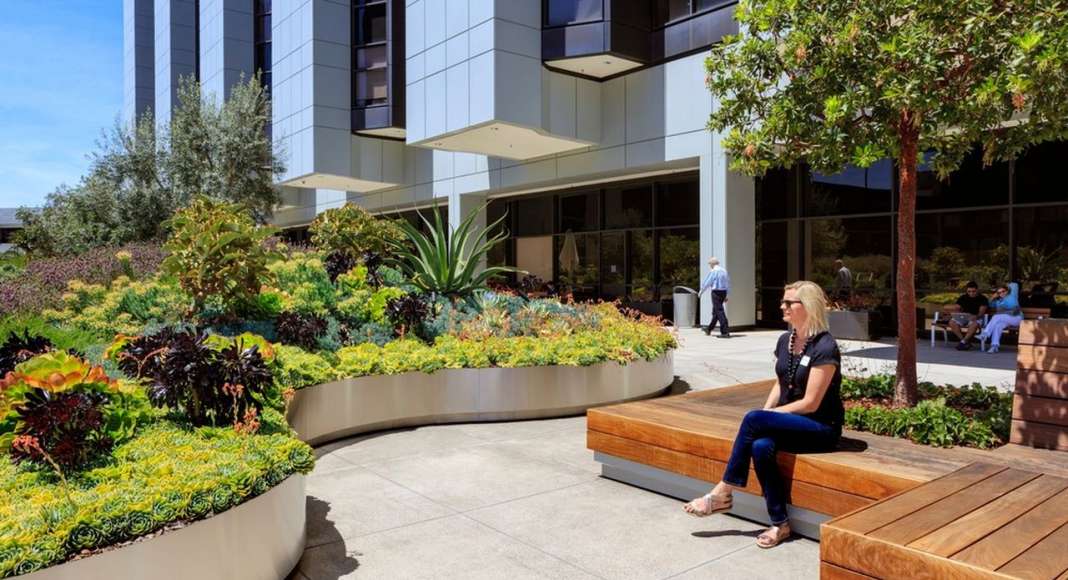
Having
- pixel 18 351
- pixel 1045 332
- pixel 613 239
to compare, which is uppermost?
pixel 613 239

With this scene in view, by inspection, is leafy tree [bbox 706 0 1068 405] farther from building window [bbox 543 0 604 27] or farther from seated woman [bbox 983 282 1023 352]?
building window [bbox 543 0 604 27]

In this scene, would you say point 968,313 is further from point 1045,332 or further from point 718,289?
point 1045,332

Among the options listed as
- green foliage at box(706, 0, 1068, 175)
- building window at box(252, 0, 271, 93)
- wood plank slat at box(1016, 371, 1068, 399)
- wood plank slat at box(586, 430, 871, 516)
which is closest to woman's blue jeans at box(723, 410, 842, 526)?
wood plank slat at box(586, 430, 871, 516)

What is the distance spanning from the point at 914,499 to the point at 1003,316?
11.7m

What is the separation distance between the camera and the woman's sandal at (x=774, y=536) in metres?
4.10

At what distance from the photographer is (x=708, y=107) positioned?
659 inches

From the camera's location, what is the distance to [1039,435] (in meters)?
4.51

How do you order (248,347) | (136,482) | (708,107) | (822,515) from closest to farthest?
(136,482) → (822,515) → (248,347) → (708,107)

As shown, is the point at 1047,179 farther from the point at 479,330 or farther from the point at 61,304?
the point at 61,304

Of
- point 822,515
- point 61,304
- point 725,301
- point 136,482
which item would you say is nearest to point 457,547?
point 136,482

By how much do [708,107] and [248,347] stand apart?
13.9 meters

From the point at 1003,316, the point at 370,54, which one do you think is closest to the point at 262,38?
the point at 370,54

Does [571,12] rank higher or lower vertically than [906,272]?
higher

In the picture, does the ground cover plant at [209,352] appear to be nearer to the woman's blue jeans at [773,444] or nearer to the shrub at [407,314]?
the shrub at [407,314]
